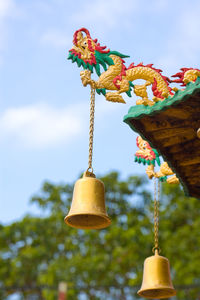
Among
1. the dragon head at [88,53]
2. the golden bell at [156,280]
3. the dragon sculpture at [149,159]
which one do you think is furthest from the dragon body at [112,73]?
the golden bell at [156,280]

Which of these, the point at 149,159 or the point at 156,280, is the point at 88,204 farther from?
the point at 149,159

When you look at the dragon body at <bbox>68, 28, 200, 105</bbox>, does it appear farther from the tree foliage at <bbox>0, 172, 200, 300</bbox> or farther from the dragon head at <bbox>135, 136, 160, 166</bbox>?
the tree foliage at <bbox>0, 172, 200, 300</bbox>

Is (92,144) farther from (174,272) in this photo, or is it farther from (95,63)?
(174,272)

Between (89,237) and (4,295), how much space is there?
276 cm

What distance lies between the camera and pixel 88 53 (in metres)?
4.37

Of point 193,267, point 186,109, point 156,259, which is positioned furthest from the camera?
point 193,267

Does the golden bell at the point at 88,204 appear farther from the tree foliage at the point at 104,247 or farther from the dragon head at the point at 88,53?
the tree foliage at the point at 104,247

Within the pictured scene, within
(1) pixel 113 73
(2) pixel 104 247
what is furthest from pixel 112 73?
(2) pixel 104 247

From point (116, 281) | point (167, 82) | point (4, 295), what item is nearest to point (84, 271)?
point (116, 281)

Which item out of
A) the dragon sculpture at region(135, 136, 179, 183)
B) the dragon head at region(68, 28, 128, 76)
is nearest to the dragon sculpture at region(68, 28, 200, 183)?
the dragon head at region(68, 28, 128, 76)

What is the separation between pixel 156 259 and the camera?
17.8 ft

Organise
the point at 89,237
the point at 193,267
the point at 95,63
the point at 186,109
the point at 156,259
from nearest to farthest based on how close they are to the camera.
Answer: the point at 186,109 → the point at 95,63 → the point at 156,259 → the point at 193,267 → the point at 89,237

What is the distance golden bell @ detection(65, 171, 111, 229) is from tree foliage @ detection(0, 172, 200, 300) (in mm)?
9145

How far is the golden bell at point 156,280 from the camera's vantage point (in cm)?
527
